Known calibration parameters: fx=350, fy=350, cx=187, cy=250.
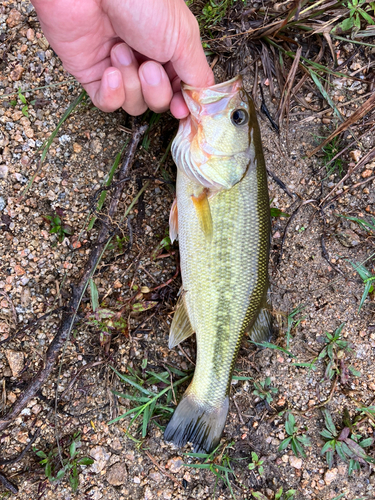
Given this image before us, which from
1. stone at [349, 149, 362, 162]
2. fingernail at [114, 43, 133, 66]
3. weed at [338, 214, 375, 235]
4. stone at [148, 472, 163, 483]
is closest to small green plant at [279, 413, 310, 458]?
stone at [148, 472, 163, 483]

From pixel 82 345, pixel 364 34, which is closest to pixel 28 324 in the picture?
pixel 82 345

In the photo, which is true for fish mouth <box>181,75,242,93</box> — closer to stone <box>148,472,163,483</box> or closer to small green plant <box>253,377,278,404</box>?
small green plant <box>253,377,278,404</box>

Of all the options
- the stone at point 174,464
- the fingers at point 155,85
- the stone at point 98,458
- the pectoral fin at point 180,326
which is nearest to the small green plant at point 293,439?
the stone at point 174,464

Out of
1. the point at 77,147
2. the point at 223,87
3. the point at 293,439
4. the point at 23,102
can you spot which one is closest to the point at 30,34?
the point at 23,102

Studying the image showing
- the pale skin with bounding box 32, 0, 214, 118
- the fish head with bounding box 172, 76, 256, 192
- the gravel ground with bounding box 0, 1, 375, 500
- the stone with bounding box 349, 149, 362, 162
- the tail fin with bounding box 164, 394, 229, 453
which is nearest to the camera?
the pale skin with bounding box 32, 0, 214, 118

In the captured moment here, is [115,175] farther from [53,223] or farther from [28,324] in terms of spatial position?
[28,324]
